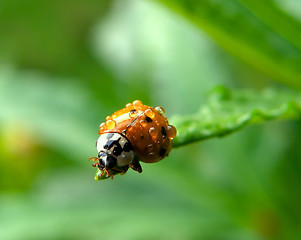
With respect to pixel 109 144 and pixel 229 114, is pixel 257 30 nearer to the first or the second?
pixel 229 114

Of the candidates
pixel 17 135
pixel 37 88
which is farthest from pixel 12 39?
pixel 37 88

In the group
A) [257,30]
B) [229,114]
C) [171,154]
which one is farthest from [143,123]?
[171,154]

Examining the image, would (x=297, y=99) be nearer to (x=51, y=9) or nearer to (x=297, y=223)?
(x=297, y=223)

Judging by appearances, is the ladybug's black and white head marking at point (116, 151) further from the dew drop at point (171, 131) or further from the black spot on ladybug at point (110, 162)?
the dew drop at point (171, 131)

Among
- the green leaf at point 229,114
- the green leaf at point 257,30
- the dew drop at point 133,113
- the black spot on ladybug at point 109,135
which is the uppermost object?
the green leaf at point 257,30

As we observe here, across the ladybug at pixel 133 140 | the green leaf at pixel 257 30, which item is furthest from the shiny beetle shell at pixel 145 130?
the green leaf at pixel 257 30
